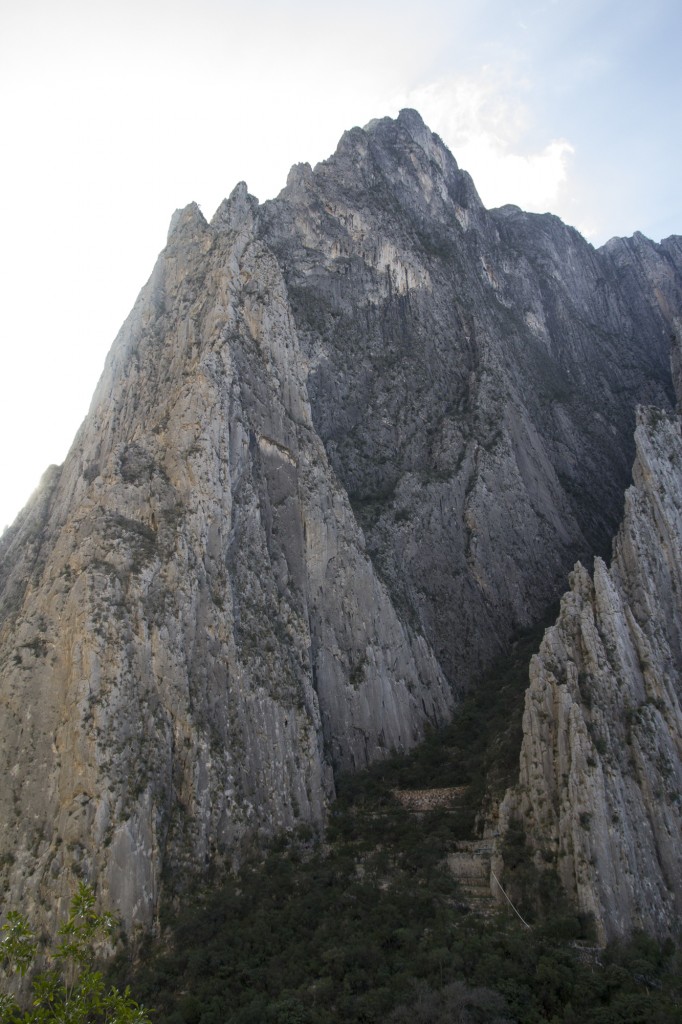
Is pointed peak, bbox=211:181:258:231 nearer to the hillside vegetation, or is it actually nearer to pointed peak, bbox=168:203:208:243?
pointed peak, bbox=168:203:208:243

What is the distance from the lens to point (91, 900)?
603 inches

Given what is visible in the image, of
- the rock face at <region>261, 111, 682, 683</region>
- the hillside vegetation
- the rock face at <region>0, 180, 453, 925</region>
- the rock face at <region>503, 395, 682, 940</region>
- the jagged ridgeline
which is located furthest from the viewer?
the rock face at <region>261, 111, 682, 683</region>

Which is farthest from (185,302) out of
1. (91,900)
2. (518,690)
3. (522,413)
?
(91,900)

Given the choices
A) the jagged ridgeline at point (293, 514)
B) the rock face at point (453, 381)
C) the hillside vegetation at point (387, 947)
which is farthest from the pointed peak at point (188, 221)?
the hillside vegetation at point (387, 947)

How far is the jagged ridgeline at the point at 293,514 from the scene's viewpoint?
41062mm

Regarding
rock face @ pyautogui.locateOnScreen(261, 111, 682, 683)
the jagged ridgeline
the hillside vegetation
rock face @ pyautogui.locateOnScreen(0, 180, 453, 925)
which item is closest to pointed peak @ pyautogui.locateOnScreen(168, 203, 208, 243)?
the jagged ridgeline

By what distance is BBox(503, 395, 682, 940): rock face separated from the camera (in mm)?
37469

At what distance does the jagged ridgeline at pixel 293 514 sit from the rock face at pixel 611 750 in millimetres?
13493

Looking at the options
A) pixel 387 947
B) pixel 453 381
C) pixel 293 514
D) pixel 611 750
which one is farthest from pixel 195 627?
pixel 453 381

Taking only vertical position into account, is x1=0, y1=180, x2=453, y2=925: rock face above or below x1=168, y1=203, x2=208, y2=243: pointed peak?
below

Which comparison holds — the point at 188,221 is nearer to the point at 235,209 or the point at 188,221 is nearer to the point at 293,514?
the point at 235,209

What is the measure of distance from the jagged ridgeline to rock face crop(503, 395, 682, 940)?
1349 cm

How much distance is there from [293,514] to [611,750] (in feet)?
85.0

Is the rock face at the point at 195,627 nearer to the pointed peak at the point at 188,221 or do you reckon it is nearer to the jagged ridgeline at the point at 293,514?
the jagged ridgeline at the point at 293,514
